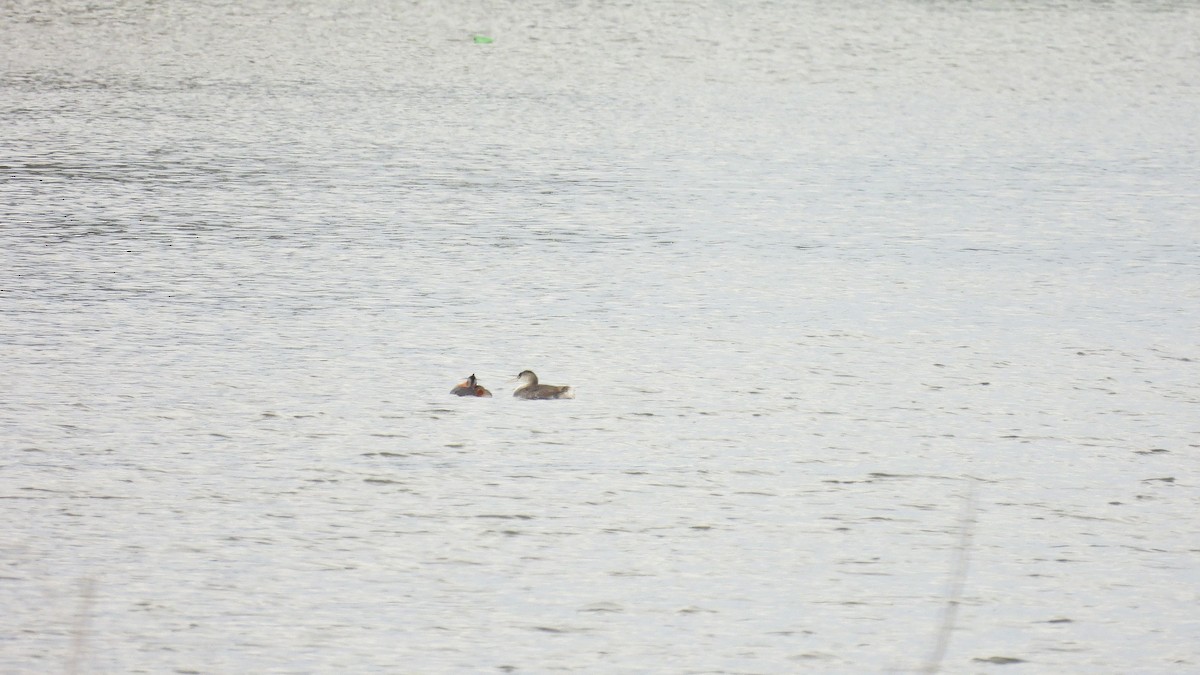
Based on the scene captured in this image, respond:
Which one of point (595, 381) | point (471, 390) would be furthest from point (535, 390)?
point (595, 381)

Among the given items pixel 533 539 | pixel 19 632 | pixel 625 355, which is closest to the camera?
pixel 19 632

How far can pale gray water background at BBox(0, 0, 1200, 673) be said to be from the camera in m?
4.39

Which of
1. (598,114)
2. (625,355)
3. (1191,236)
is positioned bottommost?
(625,355)

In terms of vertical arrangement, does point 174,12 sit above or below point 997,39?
above

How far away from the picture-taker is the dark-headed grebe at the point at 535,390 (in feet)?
20.6

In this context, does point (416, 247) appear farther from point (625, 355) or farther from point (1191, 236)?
point (1191, 236)

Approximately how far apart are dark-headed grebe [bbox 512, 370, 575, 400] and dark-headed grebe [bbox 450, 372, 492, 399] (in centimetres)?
10

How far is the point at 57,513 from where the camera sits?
16.6 ft

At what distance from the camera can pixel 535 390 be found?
629cm

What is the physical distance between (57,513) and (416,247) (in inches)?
158

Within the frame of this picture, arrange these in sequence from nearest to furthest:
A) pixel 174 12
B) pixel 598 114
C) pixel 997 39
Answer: pixel 598 114 → pixel 997 39 → pixel 174 12

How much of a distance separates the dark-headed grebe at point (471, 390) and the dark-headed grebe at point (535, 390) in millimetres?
105

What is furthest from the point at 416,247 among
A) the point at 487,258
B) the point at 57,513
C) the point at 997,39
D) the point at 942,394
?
the point at 997,39

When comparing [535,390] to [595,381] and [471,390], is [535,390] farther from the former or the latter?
[595,381]
